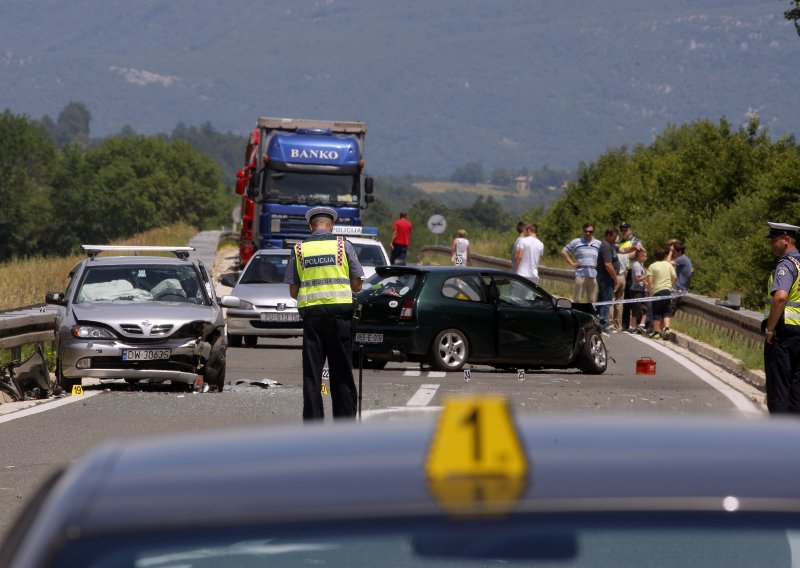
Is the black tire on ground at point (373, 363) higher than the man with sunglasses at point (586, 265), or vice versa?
the man with sunglasses at point (586, 265)

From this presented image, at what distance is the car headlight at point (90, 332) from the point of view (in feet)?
54.9

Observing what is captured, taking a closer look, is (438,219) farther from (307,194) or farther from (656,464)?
(656,464)

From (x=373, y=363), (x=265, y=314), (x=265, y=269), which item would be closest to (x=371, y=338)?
(x=373, y=363)

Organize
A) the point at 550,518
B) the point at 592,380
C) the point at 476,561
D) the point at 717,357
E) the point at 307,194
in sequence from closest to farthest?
the point at 550,518
the point at 476,561
the point at 592,380
the point at 717,357
the point at 307,194

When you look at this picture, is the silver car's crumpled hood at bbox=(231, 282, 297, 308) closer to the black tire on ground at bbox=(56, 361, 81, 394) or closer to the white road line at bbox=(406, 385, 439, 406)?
the white road line at bbox=(406, 385, 439, 406)

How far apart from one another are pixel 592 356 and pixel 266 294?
17.2ft

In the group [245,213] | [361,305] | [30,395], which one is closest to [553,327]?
[361,305]

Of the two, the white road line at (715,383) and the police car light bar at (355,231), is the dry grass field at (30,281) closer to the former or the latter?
the police car light bar at (355,231)

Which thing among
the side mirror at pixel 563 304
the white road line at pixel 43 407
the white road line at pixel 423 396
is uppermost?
the side mirror at pixel 563 304

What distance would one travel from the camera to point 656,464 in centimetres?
263

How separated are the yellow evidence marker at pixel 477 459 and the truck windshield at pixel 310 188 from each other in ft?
113

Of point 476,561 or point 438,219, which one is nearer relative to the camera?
point 476,561

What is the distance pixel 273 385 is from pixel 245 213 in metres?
24.8

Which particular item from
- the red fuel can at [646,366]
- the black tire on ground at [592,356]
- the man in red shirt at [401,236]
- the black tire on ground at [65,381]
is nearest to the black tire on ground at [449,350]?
the black tire on ground at [592,356]
